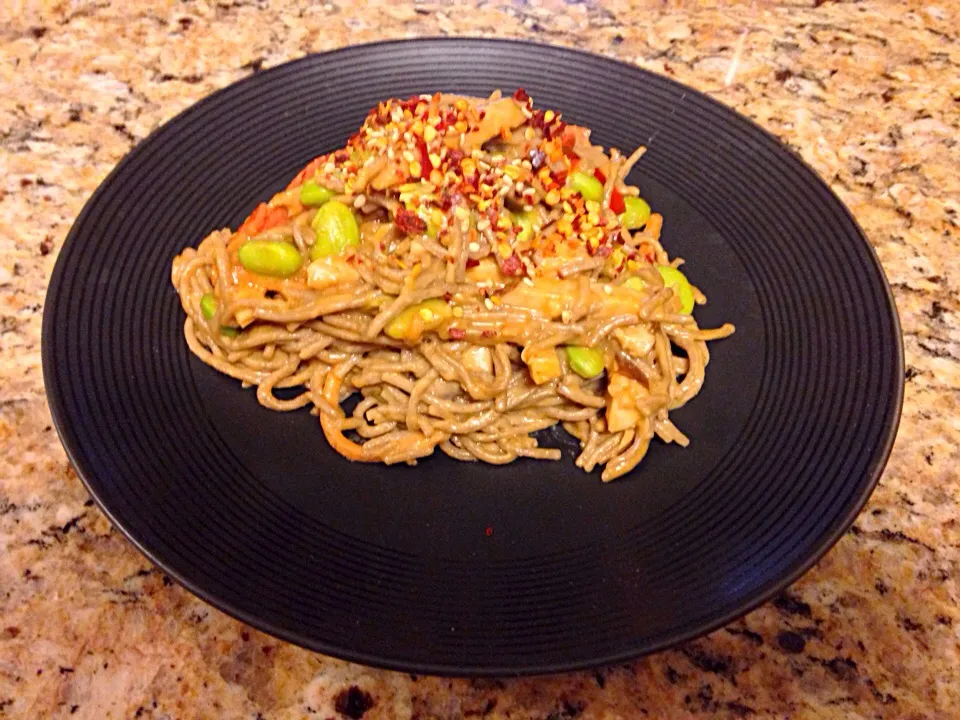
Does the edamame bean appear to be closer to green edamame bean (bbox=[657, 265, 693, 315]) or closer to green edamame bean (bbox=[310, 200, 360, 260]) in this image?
green edamame bean (bbox=[310, 200, 360, 260])

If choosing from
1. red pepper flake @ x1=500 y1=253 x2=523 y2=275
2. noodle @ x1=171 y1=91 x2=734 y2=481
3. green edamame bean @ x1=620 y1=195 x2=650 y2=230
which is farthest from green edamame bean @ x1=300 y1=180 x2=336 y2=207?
green edamame bean @ x1=620 y1=195 x2=650 y2=230

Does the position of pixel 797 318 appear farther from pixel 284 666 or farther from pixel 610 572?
pixel 284 666

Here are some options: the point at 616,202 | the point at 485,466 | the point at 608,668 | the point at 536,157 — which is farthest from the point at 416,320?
the point at 608,668

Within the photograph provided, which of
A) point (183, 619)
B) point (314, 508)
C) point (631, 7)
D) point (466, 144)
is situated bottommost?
point (183, 619)

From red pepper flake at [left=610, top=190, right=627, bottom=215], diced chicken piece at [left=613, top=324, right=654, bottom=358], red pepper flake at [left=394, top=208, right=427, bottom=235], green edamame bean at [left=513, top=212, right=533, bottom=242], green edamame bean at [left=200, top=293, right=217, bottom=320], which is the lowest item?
green edamame bean at [left=200, top=293, right=217, bottom=320]

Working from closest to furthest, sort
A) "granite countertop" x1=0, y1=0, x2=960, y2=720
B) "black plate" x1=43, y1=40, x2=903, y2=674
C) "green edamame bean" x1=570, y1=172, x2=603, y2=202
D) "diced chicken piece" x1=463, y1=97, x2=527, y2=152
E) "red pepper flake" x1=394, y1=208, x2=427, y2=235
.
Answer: "black plate" x1=43, y1=40, x2=903, y2=674 < "granite countertop" x1=0, y1=0, x2=960, y2=720 < "red pepper flake" x1=394, y1=208, x2=427, y2=235 < "diced chicken piece" x1=463, y1=97, x2=527, y2=152 < "green edamame bean" x1=570, y1=172, x2=603, y2=202

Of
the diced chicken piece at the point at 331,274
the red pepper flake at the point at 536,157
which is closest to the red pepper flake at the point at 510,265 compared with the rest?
the red pepper flake at the point at 536,157

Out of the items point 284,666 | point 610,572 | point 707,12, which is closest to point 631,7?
point 707,12

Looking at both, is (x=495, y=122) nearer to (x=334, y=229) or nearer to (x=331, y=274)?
(x=334, y=229)
